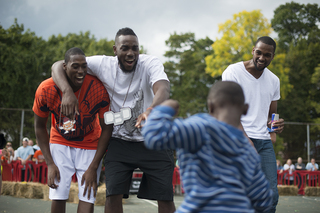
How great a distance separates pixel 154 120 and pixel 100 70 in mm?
1979

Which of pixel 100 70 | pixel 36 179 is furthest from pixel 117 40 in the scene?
pixel 36 179

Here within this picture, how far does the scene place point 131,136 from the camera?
3.64 meters

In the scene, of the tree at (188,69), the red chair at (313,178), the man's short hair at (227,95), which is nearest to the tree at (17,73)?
the tree at (188,69)

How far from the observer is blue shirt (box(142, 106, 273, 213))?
194 cm

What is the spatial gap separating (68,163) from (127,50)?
1.36 metres

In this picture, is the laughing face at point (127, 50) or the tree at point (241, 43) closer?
the laughing face at point (127, 50)

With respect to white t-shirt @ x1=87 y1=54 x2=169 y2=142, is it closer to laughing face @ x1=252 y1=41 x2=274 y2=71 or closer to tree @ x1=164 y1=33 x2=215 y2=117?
laughing face @ x1=252 y1=41 x2=274 y2=71

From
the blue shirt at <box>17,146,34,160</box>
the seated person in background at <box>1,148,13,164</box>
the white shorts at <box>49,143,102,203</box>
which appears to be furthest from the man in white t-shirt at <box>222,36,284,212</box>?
the seated person in background at <box>1,148,13,164</box>

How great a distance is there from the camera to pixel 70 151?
382cm

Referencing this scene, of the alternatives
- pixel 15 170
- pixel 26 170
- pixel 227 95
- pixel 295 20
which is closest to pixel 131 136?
pixel 227 95

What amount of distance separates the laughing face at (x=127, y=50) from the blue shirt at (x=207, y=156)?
1.64m

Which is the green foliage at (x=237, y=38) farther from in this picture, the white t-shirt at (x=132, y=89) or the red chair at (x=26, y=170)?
the white t-shirt at (x=132, y=89)

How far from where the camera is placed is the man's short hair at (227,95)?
2.10 meters

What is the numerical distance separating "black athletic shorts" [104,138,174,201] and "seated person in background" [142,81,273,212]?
151 centimetres
